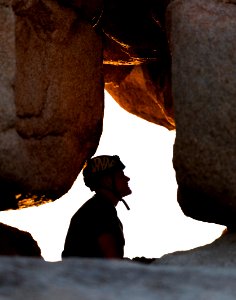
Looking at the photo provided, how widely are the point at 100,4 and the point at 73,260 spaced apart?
2.91 metres

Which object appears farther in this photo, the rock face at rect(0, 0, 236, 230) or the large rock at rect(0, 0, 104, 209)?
the large rock at rect(0, 0, 104, 209)

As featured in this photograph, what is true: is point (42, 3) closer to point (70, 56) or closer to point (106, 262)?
point (70, 56)

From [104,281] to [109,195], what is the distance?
2.02 m

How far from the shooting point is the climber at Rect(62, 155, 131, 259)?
3176mm

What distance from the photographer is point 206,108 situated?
3.14m

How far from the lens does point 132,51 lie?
4.72 meters

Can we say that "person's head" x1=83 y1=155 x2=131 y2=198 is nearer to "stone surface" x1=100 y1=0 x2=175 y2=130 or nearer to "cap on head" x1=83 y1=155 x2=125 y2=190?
"cap on head" x1=83 y1=155 x2=125 y2=190

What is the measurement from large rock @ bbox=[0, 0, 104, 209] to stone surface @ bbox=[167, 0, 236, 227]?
75cm

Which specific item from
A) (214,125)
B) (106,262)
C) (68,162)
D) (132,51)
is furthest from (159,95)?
(106,262)

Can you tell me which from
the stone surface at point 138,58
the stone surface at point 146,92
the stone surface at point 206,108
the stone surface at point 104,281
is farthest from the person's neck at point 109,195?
the stone surface at point 104,281

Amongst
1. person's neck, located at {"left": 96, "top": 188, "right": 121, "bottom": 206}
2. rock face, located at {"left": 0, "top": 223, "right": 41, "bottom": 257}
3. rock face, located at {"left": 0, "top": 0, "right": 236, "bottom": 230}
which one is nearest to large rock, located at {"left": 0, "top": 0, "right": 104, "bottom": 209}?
rock face, located at {"left": 0, "top": 0, "right": 236, "bottom": 230}

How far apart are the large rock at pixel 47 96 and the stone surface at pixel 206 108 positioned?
0.75 meters

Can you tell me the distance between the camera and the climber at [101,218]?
3.18m

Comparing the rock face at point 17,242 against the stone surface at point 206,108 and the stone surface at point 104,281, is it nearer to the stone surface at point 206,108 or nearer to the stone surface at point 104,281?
the stone surface at point 206,108
